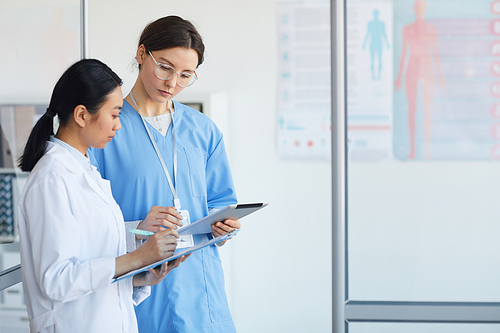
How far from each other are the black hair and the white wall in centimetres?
159

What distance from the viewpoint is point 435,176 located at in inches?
76.8

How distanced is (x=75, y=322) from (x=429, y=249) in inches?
59.8

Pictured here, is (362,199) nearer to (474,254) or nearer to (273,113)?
(474,254)

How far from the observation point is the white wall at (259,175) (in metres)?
2.97

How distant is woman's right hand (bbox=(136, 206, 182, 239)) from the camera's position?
121 cm

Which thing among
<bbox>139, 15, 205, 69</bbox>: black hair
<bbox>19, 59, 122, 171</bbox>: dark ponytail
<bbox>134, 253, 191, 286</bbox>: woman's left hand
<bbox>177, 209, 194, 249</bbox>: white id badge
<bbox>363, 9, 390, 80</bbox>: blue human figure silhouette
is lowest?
<bbox>134, 253, 191, 286</bbox>: woman's left hand

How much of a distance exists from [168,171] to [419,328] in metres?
1.28

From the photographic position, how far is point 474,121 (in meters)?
1.94

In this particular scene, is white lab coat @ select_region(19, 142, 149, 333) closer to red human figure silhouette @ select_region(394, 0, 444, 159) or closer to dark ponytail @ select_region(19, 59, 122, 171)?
dark ponytail @ select_region(19, 59, 122, 171)

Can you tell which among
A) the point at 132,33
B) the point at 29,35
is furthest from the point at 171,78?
the point at 132,33

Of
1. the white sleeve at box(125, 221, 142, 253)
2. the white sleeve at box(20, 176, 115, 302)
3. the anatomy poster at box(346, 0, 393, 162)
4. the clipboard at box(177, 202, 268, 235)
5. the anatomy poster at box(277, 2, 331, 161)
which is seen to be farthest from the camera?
the anatomy poster at box(277, 2, 331, 161)

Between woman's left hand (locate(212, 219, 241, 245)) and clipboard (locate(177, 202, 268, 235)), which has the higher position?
clipboard (locate(177, 202, 268, 235))

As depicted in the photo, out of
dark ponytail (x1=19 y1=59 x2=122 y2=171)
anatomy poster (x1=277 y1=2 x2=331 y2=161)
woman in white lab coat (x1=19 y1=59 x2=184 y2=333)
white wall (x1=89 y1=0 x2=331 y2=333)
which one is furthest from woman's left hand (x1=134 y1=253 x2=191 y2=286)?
anatomy poster (x1=277 y1=2 x2=331 y2=161)

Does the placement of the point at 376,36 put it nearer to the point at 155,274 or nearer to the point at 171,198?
the point at 171,198
